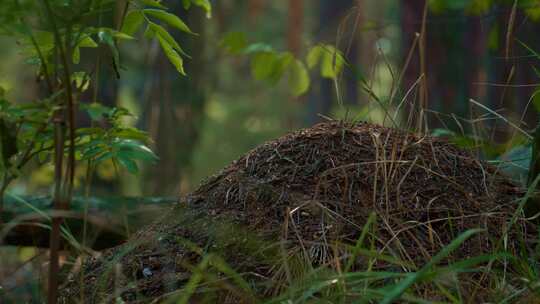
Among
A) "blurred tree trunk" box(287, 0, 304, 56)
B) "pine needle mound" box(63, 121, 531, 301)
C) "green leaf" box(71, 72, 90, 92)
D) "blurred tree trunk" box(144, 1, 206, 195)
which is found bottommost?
"blurred tree trunk" box(144, 1, 206, 195)

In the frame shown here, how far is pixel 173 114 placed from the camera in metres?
9.61

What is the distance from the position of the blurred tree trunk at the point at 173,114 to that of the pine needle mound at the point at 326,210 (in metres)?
5.99

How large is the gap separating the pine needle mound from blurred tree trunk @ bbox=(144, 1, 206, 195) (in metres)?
5.99

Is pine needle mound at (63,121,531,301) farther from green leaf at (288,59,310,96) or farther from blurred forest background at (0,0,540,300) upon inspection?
green leaf at (288,59,310,96)

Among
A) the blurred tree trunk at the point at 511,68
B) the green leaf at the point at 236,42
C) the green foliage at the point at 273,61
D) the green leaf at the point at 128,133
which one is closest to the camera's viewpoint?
the green leaf at the point at 128,133

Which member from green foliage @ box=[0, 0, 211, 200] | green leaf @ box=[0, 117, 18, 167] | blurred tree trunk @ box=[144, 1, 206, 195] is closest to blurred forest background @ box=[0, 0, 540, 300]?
blurred tree trunk @ box=[144, 1, 206, 195]

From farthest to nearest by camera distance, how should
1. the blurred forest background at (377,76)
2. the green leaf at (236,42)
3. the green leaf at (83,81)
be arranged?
1. the green leaf at (236,42)
2. the blurred forest background at (377,76)
3. the green leaf at (83,81)

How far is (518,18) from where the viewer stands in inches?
201

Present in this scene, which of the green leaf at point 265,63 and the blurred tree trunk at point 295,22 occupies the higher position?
the green leaf at point 265,63

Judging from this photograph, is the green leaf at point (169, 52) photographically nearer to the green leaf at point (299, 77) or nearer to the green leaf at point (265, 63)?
the green leaf at point (265, 63)

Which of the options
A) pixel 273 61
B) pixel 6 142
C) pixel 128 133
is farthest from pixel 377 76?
pixel 6 142

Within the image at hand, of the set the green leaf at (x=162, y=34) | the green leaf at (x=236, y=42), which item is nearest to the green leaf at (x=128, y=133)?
the green leaf at (x=162, y=34)

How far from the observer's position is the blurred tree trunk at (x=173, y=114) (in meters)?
9.23

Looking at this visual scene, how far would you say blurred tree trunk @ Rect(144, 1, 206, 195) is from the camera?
30.3ft
